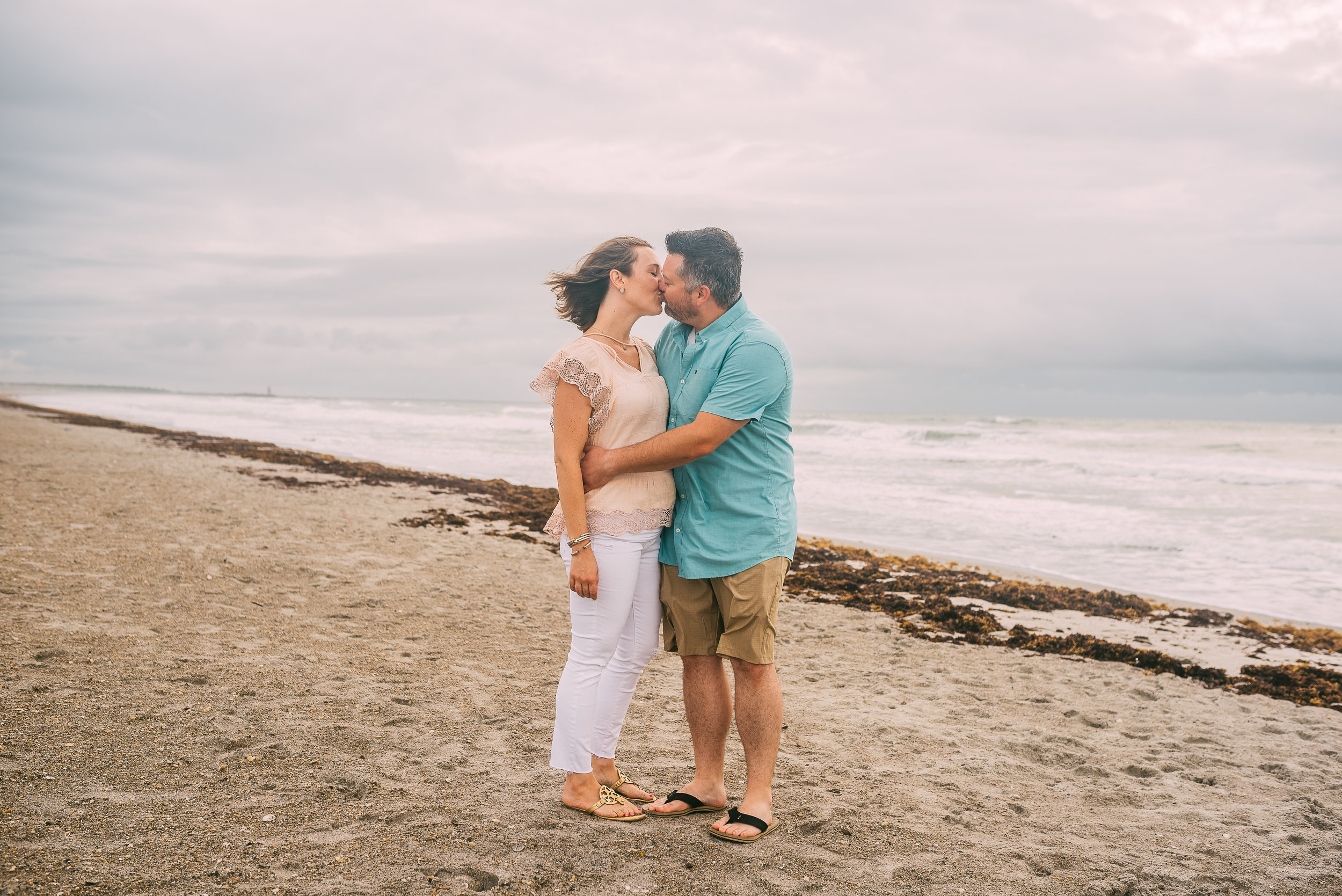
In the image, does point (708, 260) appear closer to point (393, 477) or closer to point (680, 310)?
point (680, 310)

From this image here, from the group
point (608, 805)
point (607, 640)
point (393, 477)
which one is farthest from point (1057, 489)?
point (607, 640)

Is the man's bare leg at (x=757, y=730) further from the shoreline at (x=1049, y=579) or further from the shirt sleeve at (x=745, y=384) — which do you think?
the shoreline at (x=1049, y=579)

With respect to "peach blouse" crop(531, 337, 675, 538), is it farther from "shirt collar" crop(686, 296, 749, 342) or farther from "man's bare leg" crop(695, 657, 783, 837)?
"man's bare leg" crop(695, 657, 783, 837)

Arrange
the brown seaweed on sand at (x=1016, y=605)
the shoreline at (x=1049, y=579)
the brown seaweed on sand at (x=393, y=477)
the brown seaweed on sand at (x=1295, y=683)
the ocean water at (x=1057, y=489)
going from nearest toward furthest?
the brown seaweed on sand at (x=1295, y=683) < the brown seaweed on sand at (x=1016, y=605) < the shoreline at (x=1049, y=579) < the ocean water at (x=1057, y=489) < the brown seaweed on sand at (x=393, y=477)

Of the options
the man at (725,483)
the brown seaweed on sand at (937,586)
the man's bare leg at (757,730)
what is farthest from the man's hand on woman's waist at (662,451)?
the brown seaweed on sand at (937,586)

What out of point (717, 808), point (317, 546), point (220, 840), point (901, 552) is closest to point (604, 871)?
point (717, 808)

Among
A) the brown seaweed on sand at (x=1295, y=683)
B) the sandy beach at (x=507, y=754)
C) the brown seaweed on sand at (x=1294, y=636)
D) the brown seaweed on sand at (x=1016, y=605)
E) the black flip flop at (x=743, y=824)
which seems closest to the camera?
the sandy beach at (x=507, y=754)

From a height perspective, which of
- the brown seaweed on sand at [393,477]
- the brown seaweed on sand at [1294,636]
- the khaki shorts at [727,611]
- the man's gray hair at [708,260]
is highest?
the man's gray hair at [708,260]

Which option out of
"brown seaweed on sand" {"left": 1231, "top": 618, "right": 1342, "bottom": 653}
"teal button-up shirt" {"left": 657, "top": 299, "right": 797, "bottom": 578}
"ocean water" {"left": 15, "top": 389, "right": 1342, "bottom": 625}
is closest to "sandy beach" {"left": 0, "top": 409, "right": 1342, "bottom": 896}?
"brown seaweed on sand" {"left": 1231, "top": 618, "right": 1342, "bottom": 653}

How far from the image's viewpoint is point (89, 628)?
4520mm

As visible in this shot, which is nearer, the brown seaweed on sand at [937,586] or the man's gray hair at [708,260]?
the man's gray hair at [708,260]

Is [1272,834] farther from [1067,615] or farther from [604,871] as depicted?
[1067,615]

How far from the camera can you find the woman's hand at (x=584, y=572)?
9.04 feet

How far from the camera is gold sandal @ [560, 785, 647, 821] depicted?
9.73ft
